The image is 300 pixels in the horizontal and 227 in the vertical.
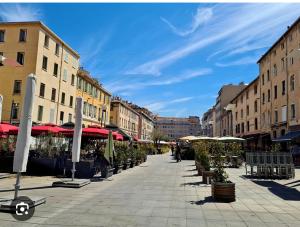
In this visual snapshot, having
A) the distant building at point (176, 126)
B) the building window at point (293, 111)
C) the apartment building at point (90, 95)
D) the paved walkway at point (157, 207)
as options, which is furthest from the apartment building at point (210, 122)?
the paved walkway at point (157, 207)

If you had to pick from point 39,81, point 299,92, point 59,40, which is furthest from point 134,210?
point 59,40

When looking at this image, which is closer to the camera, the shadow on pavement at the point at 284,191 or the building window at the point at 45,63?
the shadow on pavement at the point at 284,191

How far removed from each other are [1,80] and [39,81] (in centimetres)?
403

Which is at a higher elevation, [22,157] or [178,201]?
[22,157]

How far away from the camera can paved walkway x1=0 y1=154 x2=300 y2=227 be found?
21.9 feet

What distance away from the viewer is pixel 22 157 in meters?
7.84

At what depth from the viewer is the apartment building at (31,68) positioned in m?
33.0

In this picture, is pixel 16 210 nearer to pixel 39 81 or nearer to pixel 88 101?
pixel 39 81

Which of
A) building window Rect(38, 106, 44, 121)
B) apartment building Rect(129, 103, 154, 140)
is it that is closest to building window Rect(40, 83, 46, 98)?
building window Rect(38, 106, 44, 121)

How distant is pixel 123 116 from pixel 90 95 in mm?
22908

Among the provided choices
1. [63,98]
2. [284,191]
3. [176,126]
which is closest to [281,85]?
[63,98]

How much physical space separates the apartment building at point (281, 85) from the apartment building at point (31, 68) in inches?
956

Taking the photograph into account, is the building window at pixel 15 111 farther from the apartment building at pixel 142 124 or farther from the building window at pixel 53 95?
the apartment building at pixel 142 124

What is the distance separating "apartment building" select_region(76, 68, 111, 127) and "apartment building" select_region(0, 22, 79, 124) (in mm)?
7536
